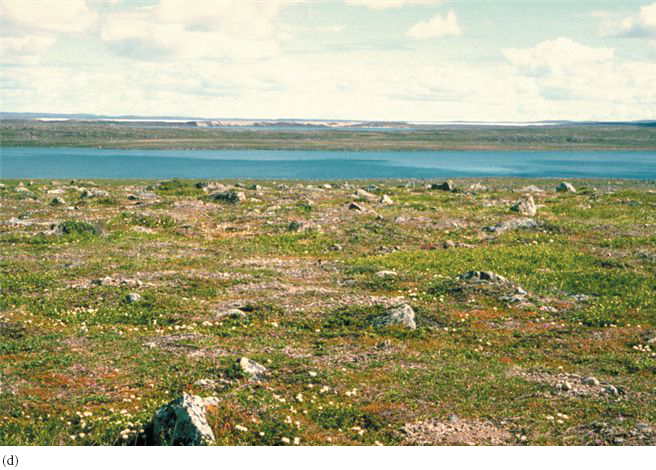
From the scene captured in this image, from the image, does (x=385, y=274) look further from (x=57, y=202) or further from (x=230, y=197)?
(x=57, y=202)

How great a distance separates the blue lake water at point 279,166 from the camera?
405 ft

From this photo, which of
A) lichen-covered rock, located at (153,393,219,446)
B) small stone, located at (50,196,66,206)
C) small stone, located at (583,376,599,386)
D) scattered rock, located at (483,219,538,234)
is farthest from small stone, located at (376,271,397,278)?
small stone, located at (50,196,66,206)

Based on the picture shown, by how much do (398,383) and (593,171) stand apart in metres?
137

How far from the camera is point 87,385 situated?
17109 mm

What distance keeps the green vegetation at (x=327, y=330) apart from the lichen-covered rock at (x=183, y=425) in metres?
0.55

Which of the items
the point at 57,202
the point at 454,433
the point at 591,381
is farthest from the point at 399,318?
the point at 57,202

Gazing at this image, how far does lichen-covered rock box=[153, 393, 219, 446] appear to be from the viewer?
42.0 feet

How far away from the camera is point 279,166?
148 m

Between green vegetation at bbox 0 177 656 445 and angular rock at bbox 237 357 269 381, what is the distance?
0.22 metres

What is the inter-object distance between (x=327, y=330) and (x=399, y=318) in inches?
110

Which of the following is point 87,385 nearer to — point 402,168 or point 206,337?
point 206,337

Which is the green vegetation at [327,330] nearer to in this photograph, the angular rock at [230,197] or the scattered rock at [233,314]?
the scattered rock at [233,314]

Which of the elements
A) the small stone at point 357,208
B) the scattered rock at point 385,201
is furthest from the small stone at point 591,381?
the scattered rock at point 385,201

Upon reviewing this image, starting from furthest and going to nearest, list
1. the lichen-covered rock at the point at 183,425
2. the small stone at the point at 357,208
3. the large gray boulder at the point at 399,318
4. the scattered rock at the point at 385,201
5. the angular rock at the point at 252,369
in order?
the scattered rock at the point at 385,201
the small stone at the point at 357,208
the large gray boulder at the point at 399,318
the angular rock at the point at 252,369
the lichen-covered rock at the point at 183,425
